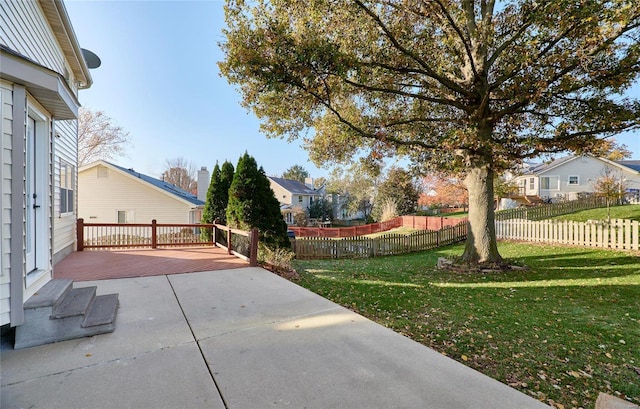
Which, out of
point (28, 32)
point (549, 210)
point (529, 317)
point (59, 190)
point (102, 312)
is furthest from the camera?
point (549, 210)

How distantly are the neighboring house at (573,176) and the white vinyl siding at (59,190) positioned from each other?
3472cm

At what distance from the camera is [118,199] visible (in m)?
17.2

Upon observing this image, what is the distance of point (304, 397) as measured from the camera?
225 centimetres

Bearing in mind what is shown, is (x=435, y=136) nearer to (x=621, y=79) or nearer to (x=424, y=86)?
(x=424, y=86)

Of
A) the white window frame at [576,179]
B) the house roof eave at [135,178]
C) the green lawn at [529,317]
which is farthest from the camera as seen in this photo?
the white window frame at [576,179]

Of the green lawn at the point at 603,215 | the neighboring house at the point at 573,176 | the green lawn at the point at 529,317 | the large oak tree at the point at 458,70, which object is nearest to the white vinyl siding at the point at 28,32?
the large oak tree at the point at 458,70

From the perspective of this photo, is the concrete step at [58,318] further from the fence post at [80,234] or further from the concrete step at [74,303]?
the fence post at [80,234]

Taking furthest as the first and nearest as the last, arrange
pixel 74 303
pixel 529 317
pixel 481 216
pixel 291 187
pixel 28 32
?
pixel 291 187
pixel 481 216
pixel 28 32
pixel 529 317
pixel 74 303

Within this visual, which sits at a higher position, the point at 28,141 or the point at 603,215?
the point at 28,141

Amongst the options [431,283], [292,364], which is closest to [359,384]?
[292,364]

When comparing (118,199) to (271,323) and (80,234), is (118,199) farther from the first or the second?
(271,323)

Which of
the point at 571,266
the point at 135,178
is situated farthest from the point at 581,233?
the point at 135,178

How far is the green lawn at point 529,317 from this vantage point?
293cm

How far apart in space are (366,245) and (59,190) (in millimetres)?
10907
